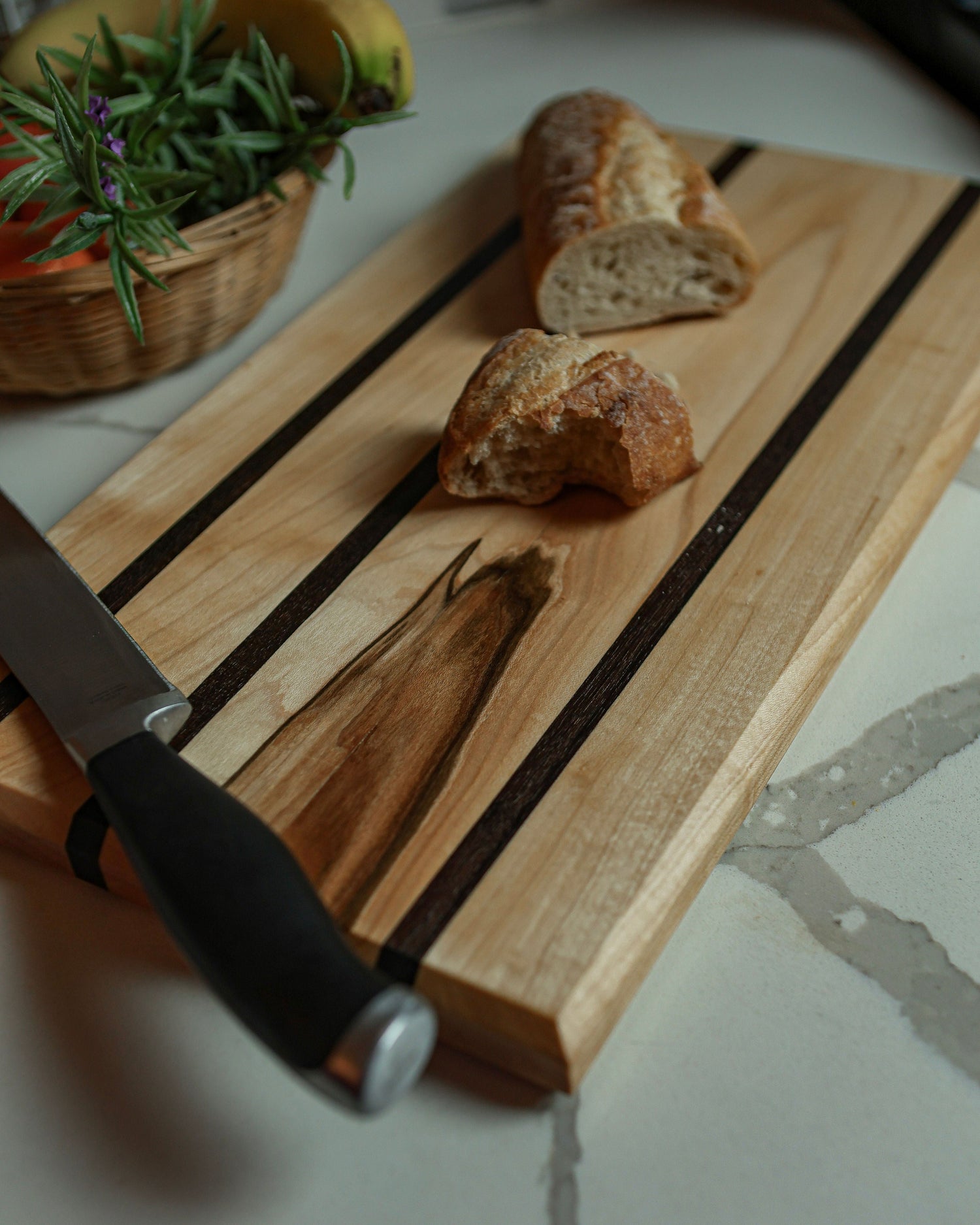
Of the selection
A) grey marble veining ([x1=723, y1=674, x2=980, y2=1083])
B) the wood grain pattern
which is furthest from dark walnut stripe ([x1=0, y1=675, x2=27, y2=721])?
grey marble veining ([x1=723, y1=674, x2=980, y2=1083])

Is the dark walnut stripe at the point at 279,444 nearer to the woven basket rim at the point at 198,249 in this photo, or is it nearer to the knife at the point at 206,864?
the knife at the point at 206,864

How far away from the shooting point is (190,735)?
0.96 metres

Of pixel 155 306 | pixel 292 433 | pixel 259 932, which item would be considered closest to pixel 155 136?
pixel 155 306

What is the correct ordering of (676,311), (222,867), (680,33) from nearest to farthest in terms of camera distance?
(222,867) → (676,311) → (680,33)

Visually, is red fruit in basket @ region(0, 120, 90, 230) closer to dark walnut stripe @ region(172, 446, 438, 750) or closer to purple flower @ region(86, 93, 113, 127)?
purple flower @ region(86, 93, 113, 127)

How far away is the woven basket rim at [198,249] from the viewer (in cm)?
109

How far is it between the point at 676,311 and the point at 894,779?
673 millimetres

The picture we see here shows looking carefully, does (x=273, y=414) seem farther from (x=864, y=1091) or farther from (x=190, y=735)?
(x=864, y=1091)

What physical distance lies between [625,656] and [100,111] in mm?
790

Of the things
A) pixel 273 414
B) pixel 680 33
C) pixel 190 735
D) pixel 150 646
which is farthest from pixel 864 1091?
pixel 680 33

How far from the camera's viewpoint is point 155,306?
122 centimetres

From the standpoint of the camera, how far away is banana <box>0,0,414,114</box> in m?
1.30

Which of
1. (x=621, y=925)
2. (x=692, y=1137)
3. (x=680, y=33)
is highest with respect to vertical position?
(x=680, y=33)

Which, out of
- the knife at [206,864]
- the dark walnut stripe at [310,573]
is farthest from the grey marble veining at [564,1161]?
the dark walnut stripe at [310,573]
